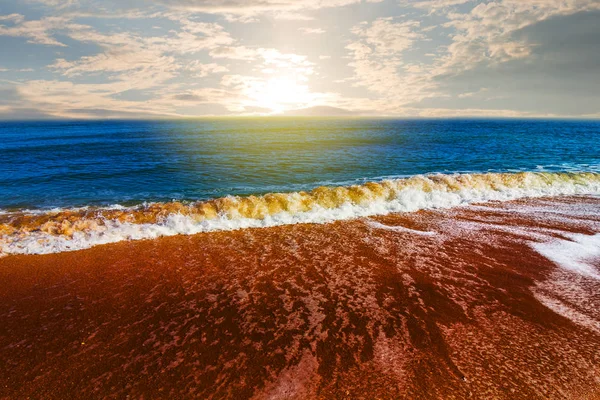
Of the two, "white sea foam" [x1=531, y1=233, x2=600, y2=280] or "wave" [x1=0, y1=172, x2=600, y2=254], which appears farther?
"wave" [x1=0, y1=172, x2=600, y2=254]

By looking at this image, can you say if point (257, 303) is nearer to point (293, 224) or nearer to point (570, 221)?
point (293, 224)

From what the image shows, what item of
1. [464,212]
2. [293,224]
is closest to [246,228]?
[293,224]

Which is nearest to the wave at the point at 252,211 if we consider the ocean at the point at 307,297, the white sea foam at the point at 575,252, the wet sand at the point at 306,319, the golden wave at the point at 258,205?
the golden wave at the point at 258,205

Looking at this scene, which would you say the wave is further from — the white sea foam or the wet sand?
the white sea foam

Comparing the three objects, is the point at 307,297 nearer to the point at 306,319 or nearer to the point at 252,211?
the point at 306,319

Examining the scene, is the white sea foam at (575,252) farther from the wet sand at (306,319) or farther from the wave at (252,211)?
the wave at (252,211)

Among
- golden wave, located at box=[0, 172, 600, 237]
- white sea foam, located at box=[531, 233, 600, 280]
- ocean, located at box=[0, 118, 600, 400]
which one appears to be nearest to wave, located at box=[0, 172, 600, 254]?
golden wave, located at box=[0, 172, 600, 237]

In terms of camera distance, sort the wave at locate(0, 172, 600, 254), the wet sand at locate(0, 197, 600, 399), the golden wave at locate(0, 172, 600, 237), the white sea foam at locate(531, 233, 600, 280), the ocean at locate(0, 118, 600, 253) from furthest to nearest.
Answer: the ocean at locate(0, 118, 600, 253), the golden wave at locate(0, 172, 600, 237), the wave at locate(0, 172, 600, 254), the white sea foam at locate(531, 233, 600, 280), the wet sand at locate(0, 197, 600, 399)
